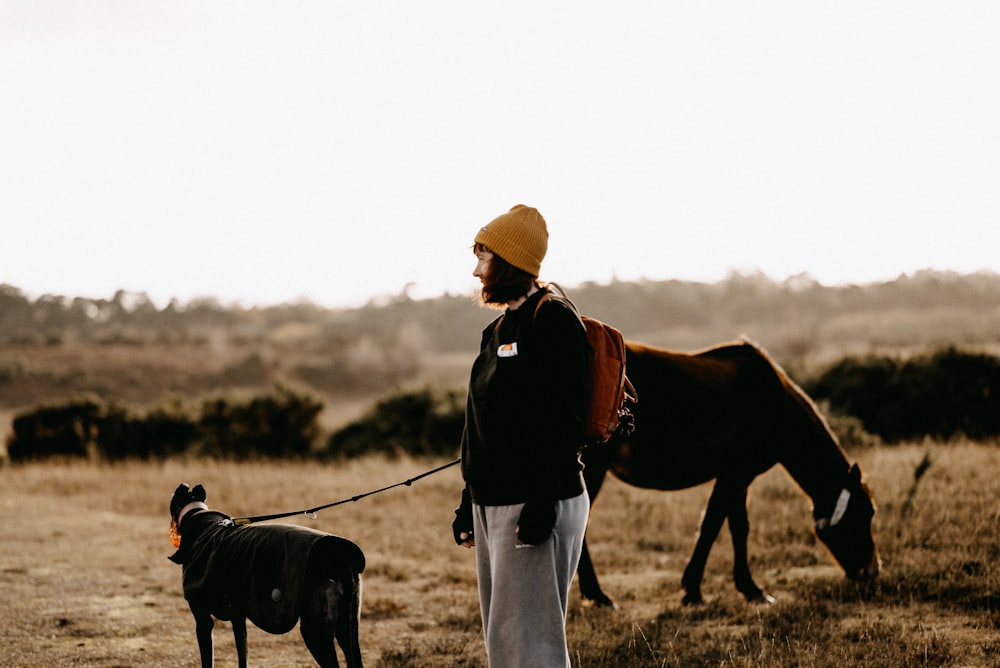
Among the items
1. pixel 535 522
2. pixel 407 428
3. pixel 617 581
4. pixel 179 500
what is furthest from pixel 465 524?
pixel 407 428

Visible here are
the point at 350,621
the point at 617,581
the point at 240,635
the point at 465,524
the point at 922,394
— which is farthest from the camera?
the point at 922,394

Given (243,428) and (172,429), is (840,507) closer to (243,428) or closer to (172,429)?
(243,428)

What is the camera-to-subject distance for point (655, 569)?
9000 millimetres

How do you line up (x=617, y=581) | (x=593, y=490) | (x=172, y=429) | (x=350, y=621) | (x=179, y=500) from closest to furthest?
(x=350, y=621) → (x=179, y=500) → (x=593, y=490) → (x=617, y=581) → (x=172, y=429)

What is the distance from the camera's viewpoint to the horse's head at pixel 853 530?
734cm

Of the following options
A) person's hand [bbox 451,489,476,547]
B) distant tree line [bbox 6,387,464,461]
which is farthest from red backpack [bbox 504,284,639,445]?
distant tree line [bbox 6,387,464,461]

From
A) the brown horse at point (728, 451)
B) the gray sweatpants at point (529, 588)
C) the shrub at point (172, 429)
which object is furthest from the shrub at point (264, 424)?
the gray sweatpants at point (529, 588)

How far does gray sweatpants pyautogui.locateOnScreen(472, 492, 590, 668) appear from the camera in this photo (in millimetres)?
3510

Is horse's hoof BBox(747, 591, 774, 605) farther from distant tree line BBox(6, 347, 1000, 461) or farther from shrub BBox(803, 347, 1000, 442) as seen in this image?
distant tree line BBox(6, 347, 1000, 461)

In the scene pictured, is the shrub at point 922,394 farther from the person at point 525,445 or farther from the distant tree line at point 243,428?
the person at point 525,445

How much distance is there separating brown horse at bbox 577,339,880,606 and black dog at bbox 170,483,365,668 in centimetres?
314

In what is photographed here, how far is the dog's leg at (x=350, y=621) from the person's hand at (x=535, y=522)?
1.21 meters

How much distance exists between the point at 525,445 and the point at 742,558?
14.7 ft

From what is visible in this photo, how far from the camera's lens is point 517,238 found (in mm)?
3572
